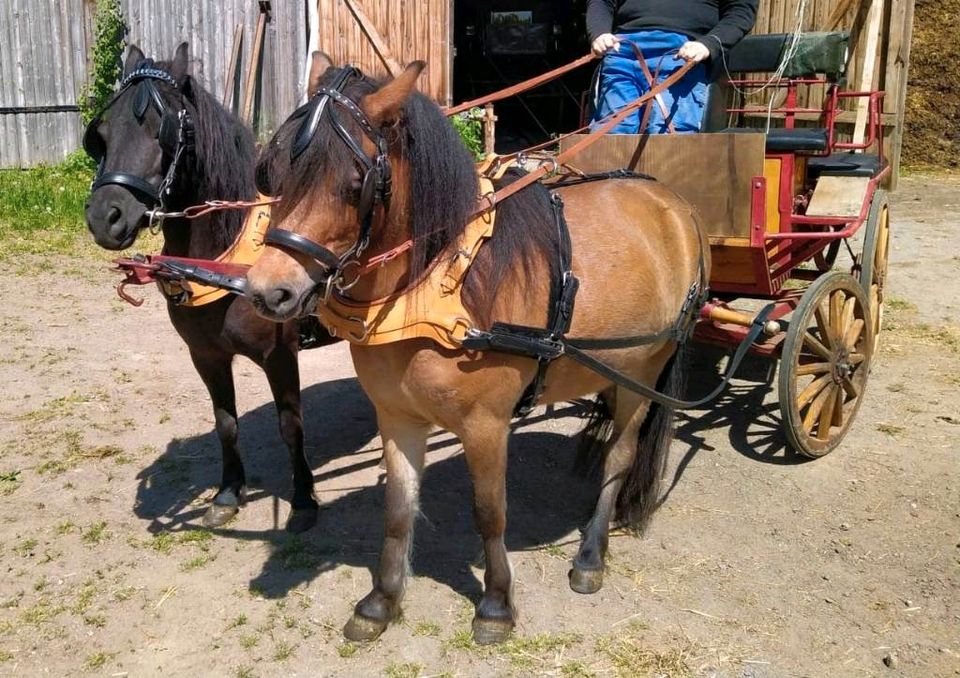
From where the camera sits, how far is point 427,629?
3.22m

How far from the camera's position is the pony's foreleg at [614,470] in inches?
141

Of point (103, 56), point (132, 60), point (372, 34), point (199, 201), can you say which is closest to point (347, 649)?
point (199, 201)

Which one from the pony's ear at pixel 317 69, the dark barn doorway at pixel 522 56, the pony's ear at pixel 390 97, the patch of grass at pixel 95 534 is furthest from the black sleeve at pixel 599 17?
the dark barn doorway at pixel 522 56

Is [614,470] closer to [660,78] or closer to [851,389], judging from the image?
[851,389]

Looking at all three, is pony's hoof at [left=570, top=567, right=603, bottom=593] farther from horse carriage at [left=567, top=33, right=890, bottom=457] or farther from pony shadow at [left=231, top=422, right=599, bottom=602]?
horse carriage at [left=567, top=33, right=890, bottom=457]

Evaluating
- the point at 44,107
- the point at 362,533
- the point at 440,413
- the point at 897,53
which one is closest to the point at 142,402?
the point at 362,533

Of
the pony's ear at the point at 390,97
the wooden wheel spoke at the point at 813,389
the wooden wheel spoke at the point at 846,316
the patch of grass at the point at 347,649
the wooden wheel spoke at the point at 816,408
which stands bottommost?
the patch of grass at the point at 347,649

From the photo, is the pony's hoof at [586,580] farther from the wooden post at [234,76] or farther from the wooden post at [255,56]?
the wooden post at [234,76]

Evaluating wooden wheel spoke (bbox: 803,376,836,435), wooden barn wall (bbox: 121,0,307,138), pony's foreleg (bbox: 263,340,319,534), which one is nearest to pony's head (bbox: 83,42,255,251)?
pony's foreleg (bbox: 263,340,319,534)

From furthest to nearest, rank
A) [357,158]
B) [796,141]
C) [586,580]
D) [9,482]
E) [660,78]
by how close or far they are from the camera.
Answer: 1. [796,141]
2. [660,78]
3. [9,482]
4. [586,580]
5. [357,158]

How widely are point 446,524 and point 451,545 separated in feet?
0.66

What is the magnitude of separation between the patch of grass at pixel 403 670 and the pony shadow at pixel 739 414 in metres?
1.81

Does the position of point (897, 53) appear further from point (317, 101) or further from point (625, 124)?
point (317, 101)

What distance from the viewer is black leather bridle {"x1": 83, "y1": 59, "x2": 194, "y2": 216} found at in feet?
10.6
